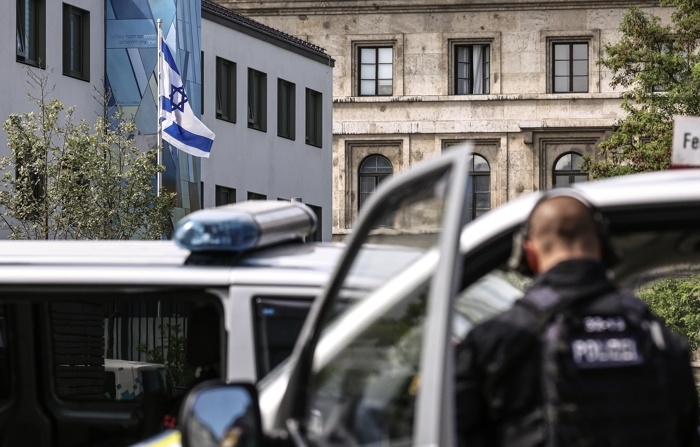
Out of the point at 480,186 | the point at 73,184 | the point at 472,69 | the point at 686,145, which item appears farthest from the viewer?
the point at 480,186

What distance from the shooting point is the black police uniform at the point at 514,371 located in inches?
116

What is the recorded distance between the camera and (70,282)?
5219 mm

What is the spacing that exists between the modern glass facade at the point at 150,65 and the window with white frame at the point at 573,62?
23633mm

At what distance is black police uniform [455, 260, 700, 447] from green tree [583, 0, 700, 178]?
1080 inches

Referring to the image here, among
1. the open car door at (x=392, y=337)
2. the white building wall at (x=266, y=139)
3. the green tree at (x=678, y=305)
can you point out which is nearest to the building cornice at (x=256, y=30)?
the white building wall at (x=266, y=139)

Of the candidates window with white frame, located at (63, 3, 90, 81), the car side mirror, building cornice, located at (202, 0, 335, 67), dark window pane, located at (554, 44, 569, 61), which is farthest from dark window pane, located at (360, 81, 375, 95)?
the car side mirror

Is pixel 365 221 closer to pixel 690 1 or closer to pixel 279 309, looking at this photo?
pixel 279 309

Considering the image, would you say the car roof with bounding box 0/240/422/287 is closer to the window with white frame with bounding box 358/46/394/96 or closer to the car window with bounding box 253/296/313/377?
the car window with bounding box 253/296/313/377

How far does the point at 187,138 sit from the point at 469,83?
27.9 metres

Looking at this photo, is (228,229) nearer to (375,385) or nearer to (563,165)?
(375,385)

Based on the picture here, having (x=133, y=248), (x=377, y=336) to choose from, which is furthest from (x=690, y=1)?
(x=377, y=336)

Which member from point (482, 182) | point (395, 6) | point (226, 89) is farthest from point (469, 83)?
point (226, 89)

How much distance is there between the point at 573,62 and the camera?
57719 mm

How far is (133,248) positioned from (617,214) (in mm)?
2671
